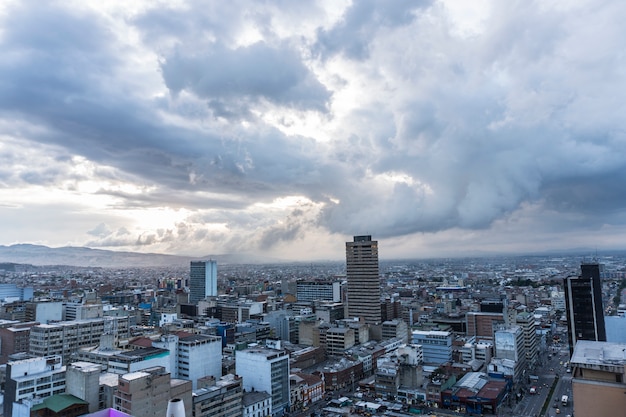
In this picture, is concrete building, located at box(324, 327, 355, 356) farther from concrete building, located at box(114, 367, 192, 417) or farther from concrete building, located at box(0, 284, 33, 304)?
concrete building, located at box(0, 284, 33, 304)

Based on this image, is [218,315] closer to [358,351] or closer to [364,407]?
[358,351]

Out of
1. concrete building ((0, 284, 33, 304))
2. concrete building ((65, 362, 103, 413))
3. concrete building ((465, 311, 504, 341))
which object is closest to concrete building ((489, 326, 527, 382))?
concrete building ((465, 311, 504, 341))

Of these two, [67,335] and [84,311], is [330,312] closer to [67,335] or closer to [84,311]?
[84,311]

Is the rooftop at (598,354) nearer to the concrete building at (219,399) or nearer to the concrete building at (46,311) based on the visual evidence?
the concrete building at (219,399)

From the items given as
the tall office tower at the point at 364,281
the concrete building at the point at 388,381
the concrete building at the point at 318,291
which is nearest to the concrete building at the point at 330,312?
the tall office tower at the point at 364,281

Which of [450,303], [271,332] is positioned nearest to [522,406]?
[271,332]
